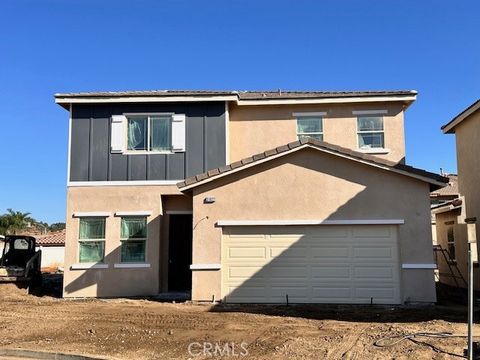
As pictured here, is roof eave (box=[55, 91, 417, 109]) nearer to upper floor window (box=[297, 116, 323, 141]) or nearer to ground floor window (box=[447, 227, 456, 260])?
upper floor window (box=[297, 116, 323, 141])

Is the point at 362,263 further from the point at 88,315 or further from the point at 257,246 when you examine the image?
the point at 88,315

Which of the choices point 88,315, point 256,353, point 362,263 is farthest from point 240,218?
point 256,353

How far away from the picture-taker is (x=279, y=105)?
18.1 metres

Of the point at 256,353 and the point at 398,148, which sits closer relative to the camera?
the point at 256,353

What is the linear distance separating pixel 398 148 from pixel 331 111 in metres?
2.66

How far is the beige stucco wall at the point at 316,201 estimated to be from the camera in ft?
46.6

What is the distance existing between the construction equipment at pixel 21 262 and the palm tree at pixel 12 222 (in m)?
29.2

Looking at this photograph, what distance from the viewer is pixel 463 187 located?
63.8 ft

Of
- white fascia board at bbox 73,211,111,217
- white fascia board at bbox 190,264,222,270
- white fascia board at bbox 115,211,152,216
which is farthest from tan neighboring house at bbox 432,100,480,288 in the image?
white fascia board at bbox 73,211,111,217

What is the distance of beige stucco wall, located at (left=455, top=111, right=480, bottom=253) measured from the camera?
1788 cm

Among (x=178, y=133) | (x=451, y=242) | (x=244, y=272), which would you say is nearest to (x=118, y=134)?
(x=178, y=133)

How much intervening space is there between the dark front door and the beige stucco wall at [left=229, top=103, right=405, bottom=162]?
9.48 ft

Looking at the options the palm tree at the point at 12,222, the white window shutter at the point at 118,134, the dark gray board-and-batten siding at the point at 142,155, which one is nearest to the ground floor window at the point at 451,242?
the dark gray board-and-batten siding at the point at 142,155

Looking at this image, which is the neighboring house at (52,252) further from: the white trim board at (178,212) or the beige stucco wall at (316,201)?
the beige stucco wall at (316,201)
